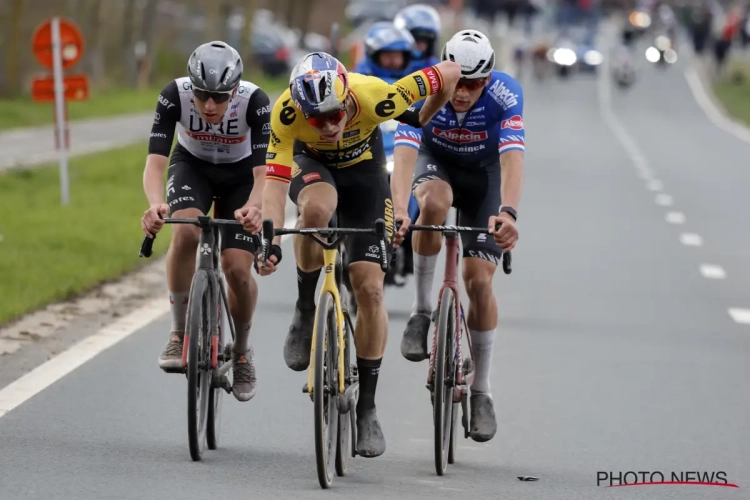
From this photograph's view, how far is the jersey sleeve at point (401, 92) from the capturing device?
800cm

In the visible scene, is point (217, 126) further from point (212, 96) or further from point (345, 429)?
point (345, 429)

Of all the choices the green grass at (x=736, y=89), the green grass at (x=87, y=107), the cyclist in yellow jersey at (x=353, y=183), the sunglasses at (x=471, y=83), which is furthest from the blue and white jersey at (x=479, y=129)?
the green grass at (x=736, y=89)

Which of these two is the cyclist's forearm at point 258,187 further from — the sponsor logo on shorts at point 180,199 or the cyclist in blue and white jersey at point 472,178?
the cyclist in blue and white jersey at point 472,178

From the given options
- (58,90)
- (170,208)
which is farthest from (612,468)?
(58,90)

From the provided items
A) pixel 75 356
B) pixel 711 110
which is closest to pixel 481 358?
pixel 75 356

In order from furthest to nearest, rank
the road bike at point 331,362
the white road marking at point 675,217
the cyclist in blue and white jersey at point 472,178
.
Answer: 1. the white road marking at point 675,217
2. the cyclist in blue and white jersey at point 472,178
3. the road bike at point 331,362

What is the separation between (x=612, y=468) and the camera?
8.55 m

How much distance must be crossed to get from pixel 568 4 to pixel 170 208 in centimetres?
9515

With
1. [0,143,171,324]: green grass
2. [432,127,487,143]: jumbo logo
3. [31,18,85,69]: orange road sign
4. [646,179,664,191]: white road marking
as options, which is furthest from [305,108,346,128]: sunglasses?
[646,179,664,191]: white road marking

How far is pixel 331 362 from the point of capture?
7801 millimetres

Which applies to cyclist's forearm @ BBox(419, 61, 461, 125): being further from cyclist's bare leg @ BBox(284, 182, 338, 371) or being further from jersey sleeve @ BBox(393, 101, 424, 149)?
cyclist's bare leg @ BBox(284, 182, 338, 371)

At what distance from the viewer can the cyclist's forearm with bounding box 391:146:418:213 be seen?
843 centimetres

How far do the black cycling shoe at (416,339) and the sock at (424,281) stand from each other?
105mm

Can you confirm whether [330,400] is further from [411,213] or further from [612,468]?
[411,213]
